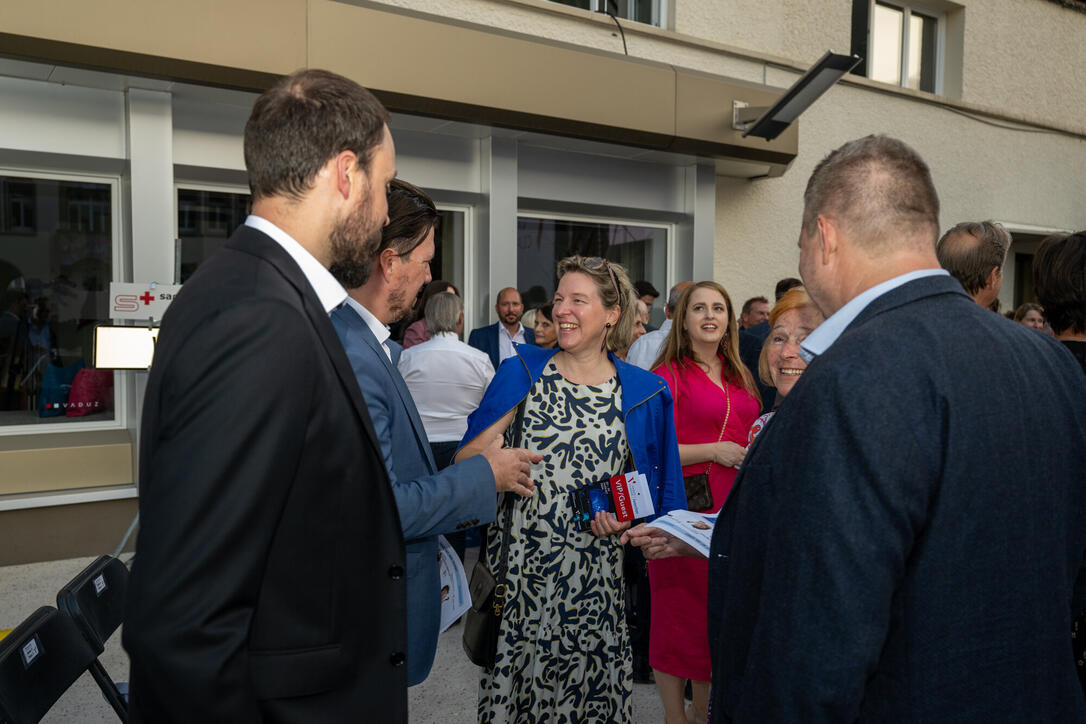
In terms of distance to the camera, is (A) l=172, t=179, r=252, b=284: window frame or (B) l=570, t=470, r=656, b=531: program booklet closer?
(B) l=570, t=470, r=656, b=531: program booklet

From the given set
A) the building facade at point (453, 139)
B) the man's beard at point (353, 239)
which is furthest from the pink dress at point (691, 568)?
the building facade at point (453, 139)

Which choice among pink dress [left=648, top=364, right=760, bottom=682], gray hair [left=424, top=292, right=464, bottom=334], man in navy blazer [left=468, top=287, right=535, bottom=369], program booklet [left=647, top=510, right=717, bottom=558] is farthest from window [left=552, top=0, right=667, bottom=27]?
program booklet [left=647, top=510, right=717, bottom=558]

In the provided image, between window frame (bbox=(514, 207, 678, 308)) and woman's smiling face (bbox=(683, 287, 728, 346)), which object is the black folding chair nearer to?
woman's smiling face (bbox=(683, 287, 728, 346))

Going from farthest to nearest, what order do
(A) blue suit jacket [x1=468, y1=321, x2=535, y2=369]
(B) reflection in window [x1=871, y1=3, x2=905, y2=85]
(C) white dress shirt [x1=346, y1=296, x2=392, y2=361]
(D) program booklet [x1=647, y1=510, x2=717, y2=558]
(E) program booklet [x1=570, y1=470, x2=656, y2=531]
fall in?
(B) reflection in window [x1=871, y1=3, x2=905, y2=85] → (A) blue suit jacket [x1=468, y1=321, x2=535, y2=369] → (E) program booklet [x1=570, y1=470, x2=656, y2=531] → (D) program booklet [x1=647, y1=510, x2=717, y2=558] → (C) white dress shirt [x1=346, y1=296, x2=392, y2=361]

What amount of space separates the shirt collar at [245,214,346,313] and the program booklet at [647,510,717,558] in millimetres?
1169

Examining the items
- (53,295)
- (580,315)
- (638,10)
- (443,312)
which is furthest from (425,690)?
(638,10)

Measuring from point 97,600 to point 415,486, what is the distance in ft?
4.17

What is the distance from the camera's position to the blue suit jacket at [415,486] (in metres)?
1.75

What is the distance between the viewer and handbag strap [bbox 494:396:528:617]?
2693mm

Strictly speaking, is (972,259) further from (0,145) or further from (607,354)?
(0,145)

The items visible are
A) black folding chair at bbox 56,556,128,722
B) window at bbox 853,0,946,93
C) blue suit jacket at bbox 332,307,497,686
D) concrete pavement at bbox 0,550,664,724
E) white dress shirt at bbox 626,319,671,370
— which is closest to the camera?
blue suit jacket at bbox 332,307,497,686

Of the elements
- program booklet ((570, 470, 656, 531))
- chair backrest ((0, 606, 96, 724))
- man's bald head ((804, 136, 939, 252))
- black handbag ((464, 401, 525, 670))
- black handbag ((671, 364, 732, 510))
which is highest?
man's bald head ((804, 136, 939, 252))

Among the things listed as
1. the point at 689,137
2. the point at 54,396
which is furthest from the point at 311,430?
the point at 689,137

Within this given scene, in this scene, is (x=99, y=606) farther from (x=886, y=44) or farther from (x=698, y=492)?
(x=886, y=44)
